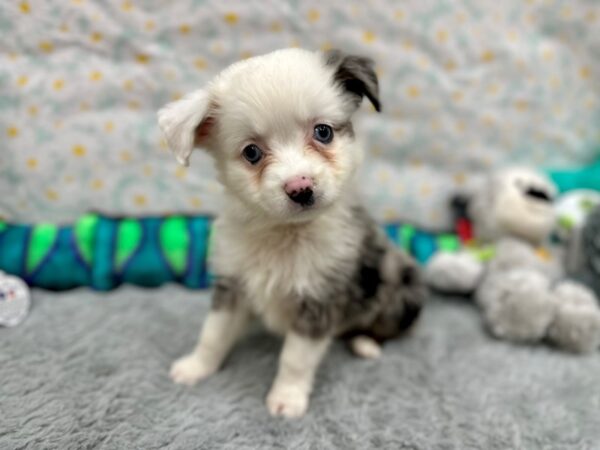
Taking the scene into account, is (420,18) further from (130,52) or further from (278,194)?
(278,194)

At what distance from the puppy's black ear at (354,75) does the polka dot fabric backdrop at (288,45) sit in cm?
105

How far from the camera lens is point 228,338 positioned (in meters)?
2.14

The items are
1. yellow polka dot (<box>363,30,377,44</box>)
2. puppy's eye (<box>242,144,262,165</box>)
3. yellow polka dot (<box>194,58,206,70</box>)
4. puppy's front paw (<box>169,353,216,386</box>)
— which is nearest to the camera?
puppy's eye (<box>242,144,262,165</box>)

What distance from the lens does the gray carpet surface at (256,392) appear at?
1.78m

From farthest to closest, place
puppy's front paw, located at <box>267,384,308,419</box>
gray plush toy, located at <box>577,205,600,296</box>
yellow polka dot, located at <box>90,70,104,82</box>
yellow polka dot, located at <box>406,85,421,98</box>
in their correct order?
yellow polka dot, located at <box>406,85,421,98</box> → yellow polka dot, located at <box>90,70,104,82</box> → gray plush toy, located at <box>577,205,600,296</box> → puppy's front paw, located at <box>267,384,308,419</box>

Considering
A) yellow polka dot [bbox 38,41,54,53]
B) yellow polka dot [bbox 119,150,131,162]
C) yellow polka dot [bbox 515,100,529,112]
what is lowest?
yellow polka dot [bbox 119,150,131,162]

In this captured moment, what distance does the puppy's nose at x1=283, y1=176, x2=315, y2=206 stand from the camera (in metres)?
1.60

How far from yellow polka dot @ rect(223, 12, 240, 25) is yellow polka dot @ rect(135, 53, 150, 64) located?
0.45 m

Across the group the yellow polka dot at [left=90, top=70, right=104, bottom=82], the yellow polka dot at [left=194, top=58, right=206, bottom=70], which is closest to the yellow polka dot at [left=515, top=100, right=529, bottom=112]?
the yellow polka dot at [left=194, top=58, right=206, bottom=70]

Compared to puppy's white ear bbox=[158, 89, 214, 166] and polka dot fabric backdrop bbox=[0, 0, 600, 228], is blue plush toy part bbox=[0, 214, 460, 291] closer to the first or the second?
polka dot fabric backdrop bbox=[0, 0, 600, 228]

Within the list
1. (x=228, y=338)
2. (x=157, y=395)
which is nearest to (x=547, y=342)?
(x=228, y=338)

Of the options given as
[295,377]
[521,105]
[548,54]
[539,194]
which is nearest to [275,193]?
[295,377]

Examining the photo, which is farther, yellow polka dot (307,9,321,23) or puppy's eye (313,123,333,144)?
yellow polka dot (307,9,321,23)

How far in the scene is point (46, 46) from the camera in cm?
255
